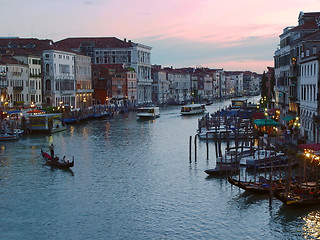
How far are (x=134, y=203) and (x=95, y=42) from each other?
196 feet

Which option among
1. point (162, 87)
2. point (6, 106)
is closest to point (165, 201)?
point (6, 106)

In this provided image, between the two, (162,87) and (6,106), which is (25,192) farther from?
(162,87)

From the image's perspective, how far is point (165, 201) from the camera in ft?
54.5

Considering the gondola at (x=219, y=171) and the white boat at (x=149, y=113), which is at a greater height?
the white boat at (x=149, y=113)

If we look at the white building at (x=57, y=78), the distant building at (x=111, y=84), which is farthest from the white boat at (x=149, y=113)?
the distant building at (x=111, y=84)

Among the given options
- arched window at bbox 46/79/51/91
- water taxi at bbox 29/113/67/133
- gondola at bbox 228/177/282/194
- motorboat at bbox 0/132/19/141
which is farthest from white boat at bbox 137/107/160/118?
gondola at bbox 228/177/282/194

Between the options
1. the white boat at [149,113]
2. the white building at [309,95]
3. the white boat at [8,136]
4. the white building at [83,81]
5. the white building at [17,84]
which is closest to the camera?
the white building at [309,95]

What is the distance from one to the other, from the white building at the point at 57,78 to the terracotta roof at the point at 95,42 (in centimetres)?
1516

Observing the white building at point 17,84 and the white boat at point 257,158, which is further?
the white building at point 17,84

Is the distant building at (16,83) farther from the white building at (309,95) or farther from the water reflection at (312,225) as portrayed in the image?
the water reflection at (312,225)

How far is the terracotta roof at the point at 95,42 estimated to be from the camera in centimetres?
7225

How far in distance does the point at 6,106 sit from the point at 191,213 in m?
30.2

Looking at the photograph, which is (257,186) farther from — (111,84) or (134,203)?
(111,84)

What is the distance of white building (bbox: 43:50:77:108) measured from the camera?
52.5 m
